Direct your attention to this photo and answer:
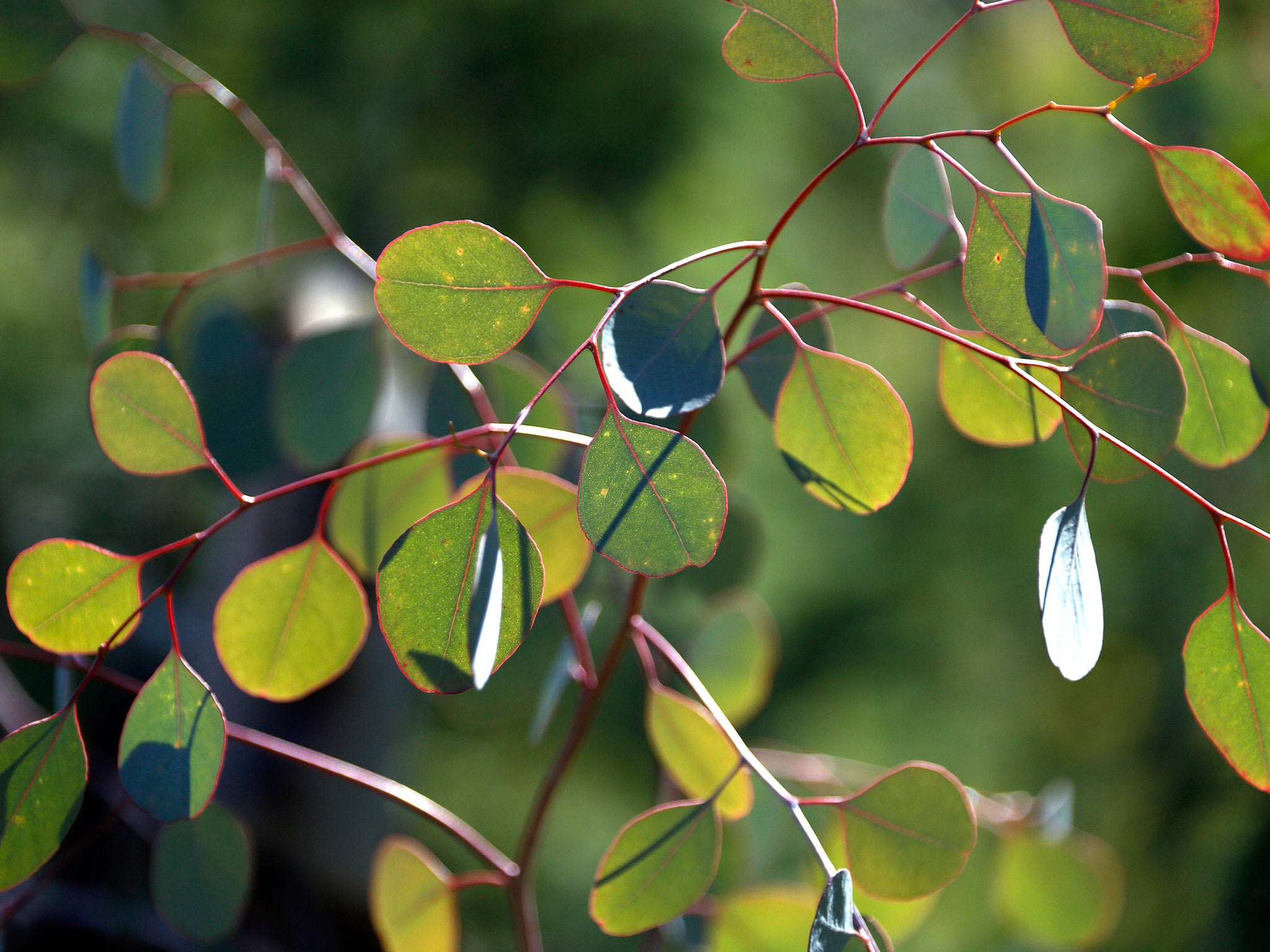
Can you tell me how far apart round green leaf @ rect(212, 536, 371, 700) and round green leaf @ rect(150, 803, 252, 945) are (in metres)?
0.11

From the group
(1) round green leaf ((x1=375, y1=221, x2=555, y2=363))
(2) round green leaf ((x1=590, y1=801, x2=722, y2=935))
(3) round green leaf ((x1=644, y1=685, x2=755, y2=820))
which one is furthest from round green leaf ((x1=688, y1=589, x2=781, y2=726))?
(1) round green leaf ((x1=375, y1=221, x2=555, y2=363))

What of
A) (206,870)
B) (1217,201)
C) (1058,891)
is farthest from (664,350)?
(1058,891)

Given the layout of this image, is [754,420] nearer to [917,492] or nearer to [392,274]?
[917,492]

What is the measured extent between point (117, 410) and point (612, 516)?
0.54 feet

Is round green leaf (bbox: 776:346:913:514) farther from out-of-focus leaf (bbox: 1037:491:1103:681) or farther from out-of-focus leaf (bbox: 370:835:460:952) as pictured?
out-of-focus leaf (bbox: 370:835:460:952)

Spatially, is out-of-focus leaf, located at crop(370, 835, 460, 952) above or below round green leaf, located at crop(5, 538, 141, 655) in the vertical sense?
below

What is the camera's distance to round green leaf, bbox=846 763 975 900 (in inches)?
10.8

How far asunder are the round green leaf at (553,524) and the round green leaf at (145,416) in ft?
0.29

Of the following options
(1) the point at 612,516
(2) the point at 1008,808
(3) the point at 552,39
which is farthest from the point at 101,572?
(3) the point at 552,39

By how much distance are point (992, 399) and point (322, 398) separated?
27 centimetres

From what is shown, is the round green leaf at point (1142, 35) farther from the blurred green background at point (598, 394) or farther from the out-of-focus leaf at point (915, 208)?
the blurred green background at point (598, 394)

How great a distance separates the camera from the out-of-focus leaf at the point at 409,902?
1.27ft

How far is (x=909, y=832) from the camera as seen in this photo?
0.28 m

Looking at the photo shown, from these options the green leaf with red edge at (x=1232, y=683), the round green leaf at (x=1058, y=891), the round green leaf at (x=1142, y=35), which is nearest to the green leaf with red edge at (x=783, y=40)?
the round green leaf at (x=1142, y=35)
